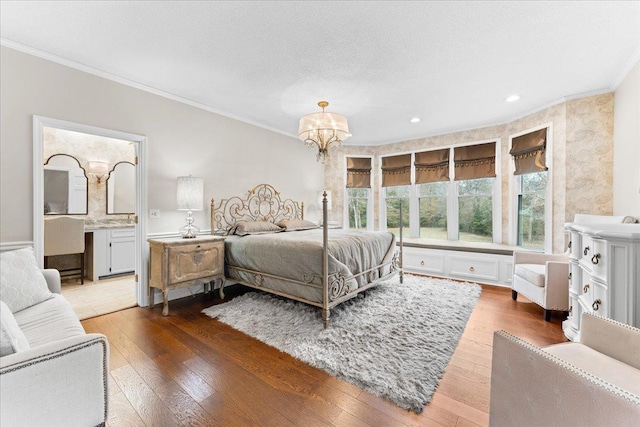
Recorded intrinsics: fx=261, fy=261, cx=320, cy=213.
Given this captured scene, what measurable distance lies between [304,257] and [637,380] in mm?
2279

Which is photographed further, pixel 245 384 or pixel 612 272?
pixel 245 384

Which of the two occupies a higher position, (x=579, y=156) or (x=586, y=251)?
(x=579, y=156)

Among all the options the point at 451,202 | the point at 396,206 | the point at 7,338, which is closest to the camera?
the point at 7,338

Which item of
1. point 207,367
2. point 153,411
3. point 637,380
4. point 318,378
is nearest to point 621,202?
point 637,380

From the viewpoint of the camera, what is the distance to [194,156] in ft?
12.2

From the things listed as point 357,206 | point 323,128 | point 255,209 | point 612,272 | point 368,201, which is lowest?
point 612,272

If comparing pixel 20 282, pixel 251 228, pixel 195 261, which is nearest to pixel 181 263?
pixel 195 261

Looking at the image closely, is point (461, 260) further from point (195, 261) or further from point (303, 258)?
point (195, 261)

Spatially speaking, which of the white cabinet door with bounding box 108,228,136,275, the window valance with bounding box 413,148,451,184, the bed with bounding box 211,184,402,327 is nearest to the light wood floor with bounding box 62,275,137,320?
the white cabinet door with bounding box 108,228,136,275

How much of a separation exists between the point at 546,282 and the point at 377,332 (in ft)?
6.38

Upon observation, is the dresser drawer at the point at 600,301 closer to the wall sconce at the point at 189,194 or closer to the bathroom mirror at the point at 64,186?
the wall sconce at the point at 189,194

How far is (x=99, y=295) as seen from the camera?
363 centimetres

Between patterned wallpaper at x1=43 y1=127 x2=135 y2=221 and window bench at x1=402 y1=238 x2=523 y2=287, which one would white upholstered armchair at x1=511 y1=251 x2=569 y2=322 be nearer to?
window bench at x1=402 y1=238 x2=523 y2=287

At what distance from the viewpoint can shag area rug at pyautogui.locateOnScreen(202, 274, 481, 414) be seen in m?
1.85
